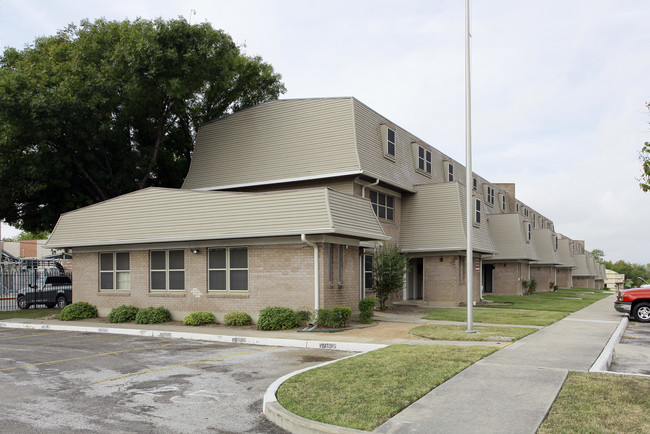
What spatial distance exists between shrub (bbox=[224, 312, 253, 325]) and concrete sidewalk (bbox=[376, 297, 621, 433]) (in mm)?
8821

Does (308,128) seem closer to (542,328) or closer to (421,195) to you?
(421,195)

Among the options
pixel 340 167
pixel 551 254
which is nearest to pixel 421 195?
pixel 340 167

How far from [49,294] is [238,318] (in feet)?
55.2

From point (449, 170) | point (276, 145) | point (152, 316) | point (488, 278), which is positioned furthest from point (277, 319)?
point (488, 278)

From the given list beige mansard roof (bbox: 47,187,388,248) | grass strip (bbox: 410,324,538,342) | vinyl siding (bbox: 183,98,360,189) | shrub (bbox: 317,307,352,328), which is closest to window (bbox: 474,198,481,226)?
vinyl siding (bbox: 183,98,360,189)

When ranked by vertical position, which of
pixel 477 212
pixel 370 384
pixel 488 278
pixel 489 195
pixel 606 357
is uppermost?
pixel 489 195

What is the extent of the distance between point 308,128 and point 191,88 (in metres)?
6.74

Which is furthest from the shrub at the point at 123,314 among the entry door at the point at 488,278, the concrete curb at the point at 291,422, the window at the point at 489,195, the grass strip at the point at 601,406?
the window at the point at 489,195

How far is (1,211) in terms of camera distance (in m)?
28.1

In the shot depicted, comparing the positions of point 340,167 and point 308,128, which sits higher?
point 308,128

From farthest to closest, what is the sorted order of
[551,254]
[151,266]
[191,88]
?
[551,254] < [191,88] < [151,266]

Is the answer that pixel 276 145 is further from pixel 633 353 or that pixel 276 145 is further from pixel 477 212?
pixel 633 353

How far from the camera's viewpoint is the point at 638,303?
21.8 m

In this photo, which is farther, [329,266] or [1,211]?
[1,211]
